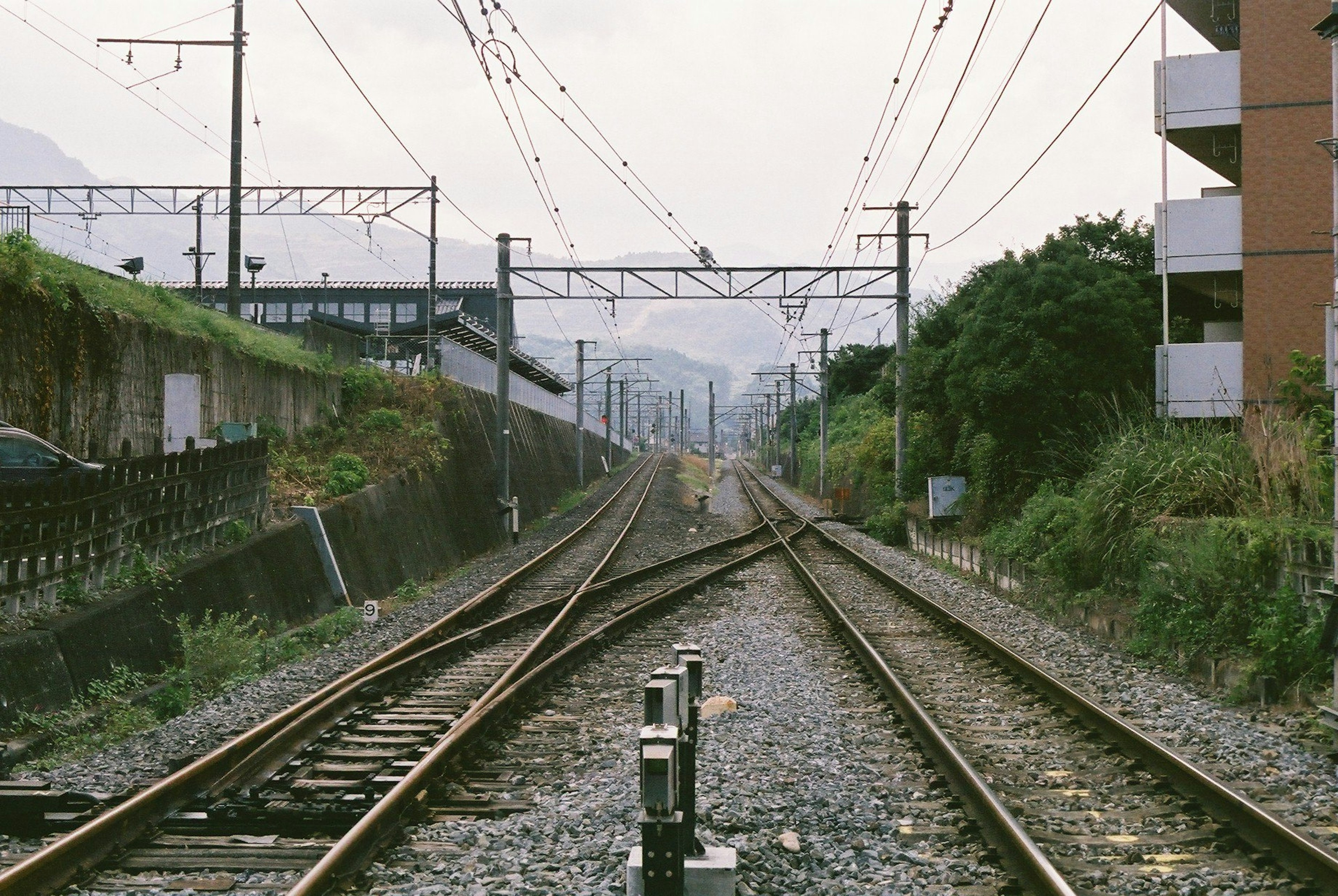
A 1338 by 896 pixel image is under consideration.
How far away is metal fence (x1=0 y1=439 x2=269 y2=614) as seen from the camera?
941 centimetres

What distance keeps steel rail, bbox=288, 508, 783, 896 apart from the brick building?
13210 millimetres

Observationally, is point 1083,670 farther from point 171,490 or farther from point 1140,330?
point 1140,330

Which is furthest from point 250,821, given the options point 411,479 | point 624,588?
point 411,479

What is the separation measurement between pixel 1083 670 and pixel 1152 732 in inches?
109

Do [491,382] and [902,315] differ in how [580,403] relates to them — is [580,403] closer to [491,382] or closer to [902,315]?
[491,382]

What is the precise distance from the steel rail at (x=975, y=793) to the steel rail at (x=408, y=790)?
3.17 meters

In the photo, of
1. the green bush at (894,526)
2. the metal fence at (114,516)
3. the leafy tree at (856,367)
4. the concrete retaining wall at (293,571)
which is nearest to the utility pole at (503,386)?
the concrete retaining wall at (293,571)

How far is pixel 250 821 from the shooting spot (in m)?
6.24

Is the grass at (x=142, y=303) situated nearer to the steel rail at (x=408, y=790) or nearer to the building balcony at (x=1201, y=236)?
the steel rail at (x=408, y=790)

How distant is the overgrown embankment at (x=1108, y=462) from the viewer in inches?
416

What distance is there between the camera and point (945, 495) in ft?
80.6

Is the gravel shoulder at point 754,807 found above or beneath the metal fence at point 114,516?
beneath

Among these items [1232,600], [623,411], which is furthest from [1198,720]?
[623,411]

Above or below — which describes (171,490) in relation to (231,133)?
below
